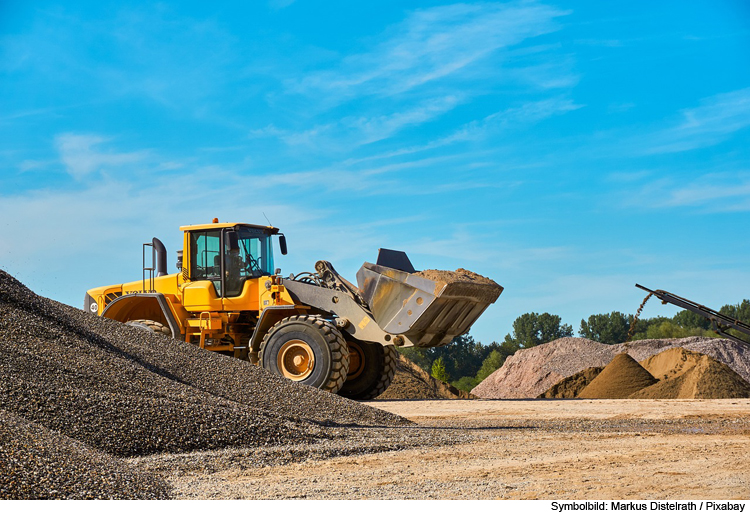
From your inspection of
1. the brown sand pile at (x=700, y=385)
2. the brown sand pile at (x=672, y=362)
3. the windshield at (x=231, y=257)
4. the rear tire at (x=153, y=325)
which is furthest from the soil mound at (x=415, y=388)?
the rear tire at (x=153, y=325)

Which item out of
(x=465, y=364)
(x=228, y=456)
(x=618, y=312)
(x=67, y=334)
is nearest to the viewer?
(x=228, y=456)

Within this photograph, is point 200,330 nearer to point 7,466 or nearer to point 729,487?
point 7,466

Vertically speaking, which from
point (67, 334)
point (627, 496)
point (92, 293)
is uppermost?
point (92, 293)

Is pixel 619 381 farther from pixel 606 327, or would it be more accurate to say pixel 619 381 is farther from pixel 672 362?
pixel 606 327

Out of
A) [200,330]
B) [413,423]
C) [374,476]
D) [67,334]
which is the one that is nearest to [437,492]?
[374,476]

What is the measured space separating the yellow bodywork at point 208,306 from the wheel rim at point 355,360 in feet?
3.97

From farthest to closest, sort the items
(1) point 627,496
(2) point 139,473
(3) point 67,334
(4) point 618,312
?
(4) point 618,312 → (3) point 67,334 → (2) point 139,473 → (1) point 627,496

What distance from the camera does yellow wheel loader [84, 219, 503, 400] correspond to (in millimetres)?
12820

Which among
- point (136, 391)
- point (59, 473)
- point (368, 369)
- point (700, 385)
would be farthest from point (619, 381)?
point (59, 473)

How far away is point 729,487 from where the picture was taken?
18.1ft

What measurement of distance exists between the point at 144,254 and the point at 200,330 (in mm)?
1668

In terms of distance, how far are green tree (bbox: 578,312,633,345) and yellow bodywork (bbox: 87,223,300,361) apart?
36.9 metres

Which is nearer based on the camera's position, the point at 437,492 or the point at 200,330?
the point at 437,492

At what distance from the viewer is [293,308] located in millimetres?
13891
